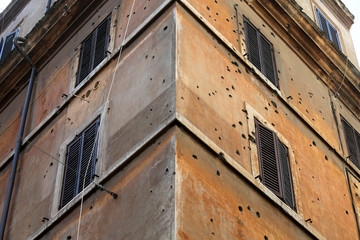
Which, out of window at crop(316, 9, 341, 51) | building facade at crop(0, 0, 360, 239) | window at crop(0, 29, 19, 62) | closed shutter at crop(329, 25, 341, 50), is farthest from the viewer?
closed shutter at crop(329, 25, 341, 50)

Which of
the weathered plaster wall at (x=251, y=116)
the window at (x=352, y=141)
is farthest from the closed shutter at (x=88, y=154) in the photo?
the window at (x=352, y=141)

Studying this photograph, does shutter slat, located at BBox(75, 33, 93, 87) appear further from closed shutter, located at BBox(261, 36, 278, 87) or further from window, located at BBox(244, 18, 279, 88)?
closed shutter, located at BBox(261, 36, 278, 87)

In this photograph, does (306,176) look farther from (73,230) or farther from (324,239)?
(73,230)

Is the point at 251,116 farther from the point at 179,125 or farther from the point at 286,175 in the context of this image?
the point at 179,125

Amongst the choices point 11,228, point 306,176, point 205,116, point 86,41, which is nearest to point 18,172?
point 11,228

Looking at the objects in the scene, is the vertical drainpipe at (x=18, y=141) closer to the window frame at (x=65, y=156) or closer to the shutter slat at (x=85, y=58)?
the window frame at (x=65, y=156)

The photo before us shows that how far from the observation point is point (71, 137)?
41.5ft

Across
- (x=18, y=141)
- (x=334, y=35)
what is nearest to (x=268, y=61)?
(x=18, y=141)

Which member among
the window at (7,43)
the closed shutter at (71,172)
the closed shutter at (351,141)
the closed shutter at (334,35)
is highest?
the closed shutter at (334,35)

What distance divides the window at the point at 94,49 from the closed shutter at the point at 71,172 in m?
1.76

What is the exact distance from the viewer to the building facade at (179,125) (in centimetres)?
1021

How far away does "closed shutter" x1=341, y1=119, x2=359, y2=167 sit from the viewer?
50.5ft

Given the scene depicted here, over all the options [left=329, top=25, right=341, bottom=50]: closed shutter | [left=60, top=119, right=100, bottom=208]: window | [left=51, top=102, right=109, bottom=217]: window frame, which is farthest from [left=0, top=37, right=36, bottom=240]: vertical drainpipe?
[left=329, top=25, right=341, bottom=50]: closed shutter

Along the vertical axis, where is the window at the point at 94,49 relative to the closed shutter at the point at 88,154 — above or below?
above
